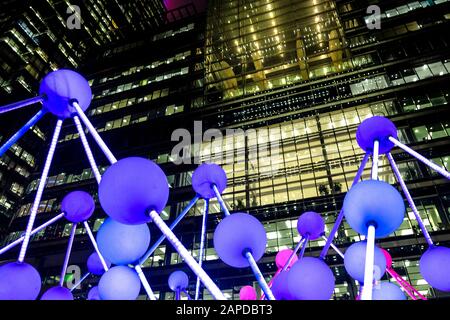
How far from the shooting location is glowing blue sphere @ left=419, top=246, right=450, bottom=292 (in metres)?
3.36

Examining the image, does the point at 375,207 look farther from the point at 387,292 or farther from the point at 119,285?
the point at 119,285

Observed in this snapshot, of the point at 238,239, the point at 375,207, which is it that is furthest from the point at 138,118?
the point at 375,207

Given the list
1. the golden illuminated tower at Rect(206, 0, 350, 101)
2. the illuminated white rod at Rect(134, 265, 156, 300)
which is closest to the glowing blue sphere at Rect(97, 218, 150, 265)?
the illuminated white rod at Rect(134, 265, 156, 300)

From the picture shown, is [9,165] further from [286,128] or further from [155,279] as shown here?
[286,128]

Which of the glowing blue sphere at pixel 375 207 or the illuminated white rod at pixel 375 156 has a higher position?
the illuminated white rod at pixel 375 156

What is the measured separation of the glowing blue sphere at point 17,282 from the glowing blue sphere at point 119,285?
729 mm

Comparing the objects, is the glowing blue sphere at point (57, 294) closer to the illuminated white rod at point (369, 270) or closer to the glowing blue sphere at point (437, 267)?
the illuminated white rod at point (369, 270)

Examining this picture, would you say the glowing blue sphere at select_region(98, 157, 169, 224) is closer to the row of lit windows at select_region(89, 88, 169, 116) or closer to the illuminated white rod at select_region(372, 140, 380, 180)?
the illuminated white rod at select_region(372, 140, 380, 180)

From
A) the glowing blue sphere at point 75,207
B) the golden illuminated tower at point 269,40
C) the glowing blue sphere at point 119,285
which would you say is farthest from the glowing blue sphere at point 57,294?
the golden illuminated tower at point 269,40

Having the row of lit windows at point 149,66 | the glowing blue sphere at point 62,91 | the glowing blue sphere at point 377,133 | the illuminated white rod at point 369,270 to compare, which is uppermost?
the row of lit windows at point 149,66

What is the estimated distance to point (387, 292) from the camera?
3689mm

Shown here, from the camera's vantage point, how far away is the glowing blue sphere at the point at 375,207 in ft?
8.43

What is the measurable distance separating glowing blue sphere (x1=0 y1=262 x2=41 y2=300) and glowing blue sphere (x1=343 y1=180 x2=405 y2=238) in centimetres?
337

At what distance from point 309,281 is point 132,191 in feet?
6.29
